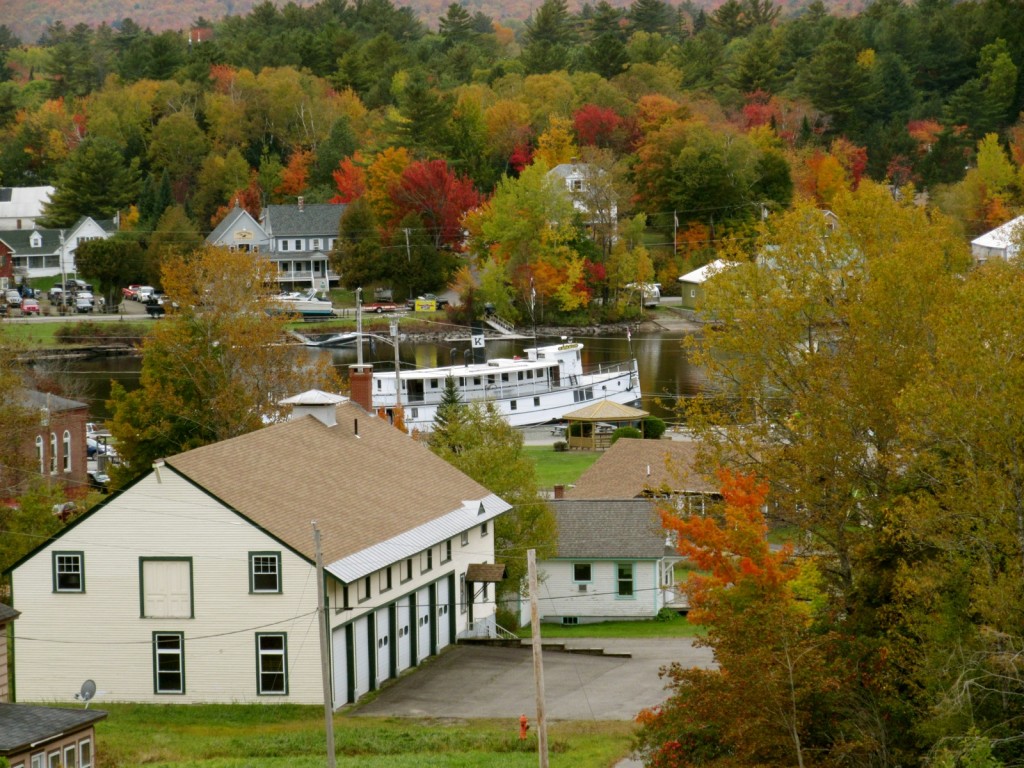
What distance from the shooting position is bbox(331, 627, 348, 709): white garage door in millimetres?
35812

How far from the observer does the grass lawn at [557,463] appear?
6419 cm

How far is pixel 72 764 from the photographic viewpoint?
1117 inches

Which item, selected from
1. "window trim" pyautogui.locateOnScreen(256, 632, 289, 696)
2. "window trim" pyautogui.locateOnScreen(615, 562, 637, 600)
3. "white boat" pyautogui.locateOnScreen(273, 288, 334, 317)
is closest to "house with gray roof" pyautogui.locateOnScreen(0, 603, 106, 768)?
"window trim" pyautogui.locateOnScreen(256, 632, 289, 696)

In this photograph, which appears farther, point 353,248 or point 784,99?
point 784,99

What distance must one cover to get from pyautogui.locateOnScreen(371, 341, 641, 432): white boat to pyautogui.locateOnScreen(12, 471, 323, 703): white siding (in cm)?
4295

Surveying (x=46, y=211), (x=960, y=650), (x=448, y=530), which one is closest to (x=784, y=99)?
(x=46, y=211)

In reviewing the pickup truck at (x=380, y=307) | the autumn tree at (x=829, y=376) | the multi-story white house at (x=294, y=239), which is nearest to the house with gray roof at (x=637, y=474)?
the autumn tree at (x=829, y=376)

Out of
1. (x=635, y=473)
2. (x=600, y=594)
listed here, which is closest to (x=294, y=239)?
(x=635, y=473)

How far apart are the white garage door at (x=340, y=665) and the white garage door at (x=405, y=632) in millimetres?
2760

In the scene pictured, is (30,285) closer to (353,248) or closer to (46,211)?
(46,211)

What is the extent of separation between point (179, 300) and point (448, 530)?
2195 cm

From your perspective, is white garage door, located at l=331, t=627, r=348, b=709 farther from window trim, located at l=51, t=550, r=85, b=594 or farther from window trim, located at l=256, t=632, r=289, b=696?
window trim, located at l=51, t=550, r=85, b=594

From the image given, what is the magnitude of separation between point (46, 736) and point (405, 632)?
1290cm

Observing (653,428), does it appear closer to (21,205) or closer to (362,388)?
(362,388)
